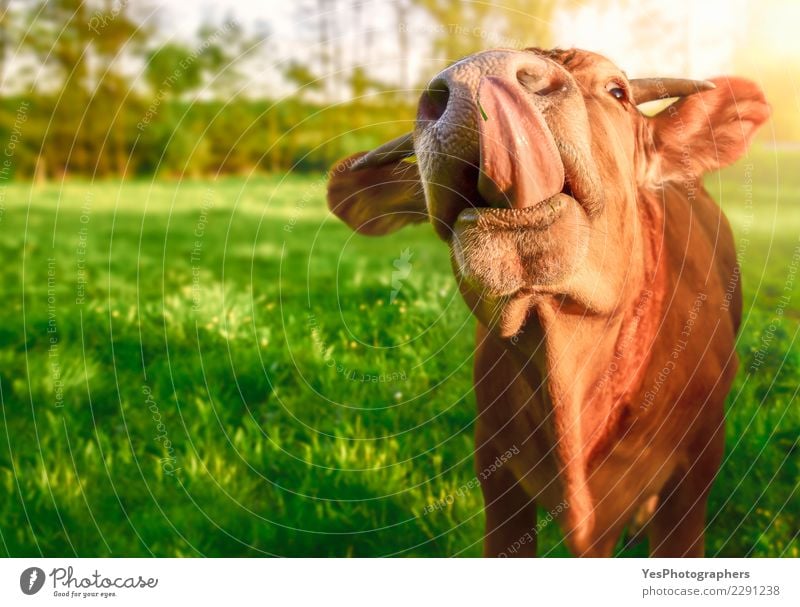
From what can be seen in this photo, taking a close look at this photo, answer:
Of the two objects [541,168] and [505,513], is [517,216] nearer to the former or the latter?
[541,168]

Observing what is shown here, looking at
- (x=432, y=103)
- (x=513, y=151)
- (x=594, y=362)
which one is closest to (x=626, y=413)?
(x=594, y=362)

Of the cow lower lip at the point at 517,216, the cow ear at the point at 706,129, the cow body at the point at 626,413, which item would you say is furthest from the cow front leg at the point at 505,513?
the cow ear at the point at 706,129

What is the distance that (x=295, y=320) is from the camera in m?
5.84

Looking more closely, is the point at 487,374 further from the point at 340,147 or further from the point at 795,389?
the point at 340,147

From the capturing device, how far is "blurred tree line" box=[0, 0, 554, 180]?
15.2ft

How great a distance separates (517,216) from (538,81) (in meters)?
0.45

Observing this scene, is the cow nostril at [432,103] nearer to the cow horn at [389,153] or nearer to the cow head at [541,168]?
the cow head at [541,168]

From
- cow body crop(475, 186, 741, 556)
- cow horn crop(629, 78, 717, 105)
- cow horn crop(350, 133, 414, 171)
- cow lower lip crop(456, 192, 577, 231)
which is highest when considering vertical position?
cow horn crop(629, 78, 717, 105)

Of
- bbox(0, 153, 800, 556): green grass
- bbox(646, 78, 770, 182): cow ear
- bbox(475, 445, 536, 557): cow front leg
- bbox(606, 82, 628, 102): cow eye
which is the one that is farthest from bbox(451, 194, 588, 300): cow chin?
bbox(0, 153, 800, 556): green grass

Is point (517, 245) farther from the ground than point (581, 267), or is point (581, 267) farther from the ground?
point (517, 245)

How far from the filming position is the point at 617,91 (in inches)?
134
